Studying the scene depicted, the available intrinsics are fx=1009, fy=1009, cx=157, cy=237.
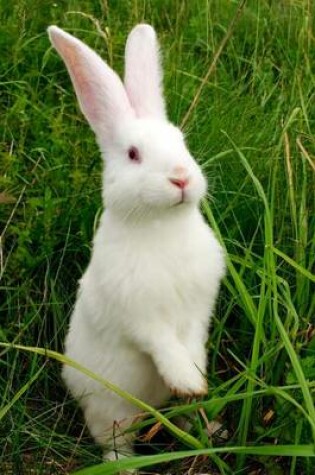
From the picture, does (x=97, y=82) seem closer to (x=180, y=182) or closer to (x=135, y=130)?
(x=135, y=130)

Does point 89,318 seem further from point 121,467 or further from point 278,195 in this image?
point 278,195

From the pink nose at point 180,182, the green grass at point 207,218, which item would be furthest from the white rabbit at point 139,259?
the green grass at point 207,218

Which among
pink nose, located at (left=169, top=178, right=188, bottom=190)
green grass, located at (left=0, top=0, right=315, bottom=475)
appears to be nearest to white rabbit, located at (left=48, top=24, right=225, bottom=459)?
pink nose, located at (left=169, top=178, right=188, bottom=190)

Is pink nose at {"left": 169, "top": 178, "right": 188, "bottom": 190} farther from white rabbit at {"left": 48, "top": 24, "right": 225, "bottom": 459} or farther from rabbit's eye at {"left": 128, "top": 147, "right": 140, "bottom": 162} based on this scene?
rabbit's eye at {"left": 128, "top": 147, "right": 140, "bottom": 162}

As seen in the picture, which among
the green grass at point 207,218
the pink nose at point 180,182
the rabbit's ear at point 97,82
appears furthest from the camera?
the rabbit's ear at point 97,82

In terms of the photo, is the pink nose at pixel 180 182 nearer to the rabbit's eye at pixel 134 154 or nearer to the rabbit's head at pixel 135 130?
the rabbit's head at pixel 135 130

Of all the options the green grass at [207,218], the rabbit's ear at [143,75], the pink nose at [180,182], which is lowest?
the green grass at [207,218]

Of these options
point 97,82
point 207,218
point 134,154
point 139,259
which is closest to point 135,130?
point 134,154

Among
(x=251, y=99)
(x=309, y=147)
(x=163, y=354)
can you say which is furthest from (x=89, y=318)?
(x=251, y=99)
